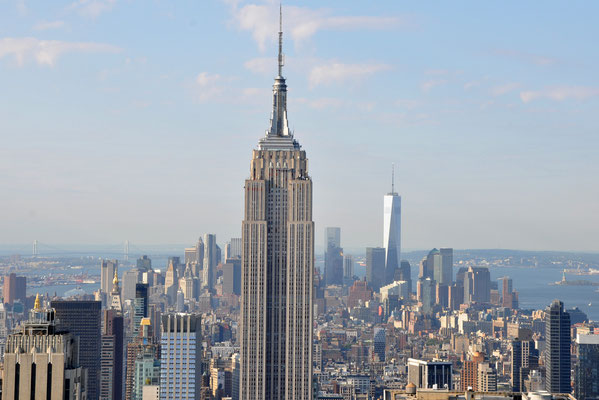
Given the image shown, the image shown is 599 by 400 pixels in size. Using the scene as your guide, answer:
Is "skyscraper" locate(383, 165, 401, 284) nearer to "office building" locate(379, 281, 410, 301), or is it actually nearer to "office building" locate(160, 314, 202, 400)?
"office building" locate(379, 281, 410, 301)

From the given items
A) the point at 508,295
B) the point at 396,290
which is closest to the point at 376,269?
the point at 396,290

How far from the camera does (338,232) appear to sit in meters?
96.1

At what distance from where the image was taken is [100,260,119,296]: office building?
105025 mm

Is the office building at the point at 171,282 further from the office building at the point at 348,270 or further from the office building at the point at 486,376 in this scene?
the office building at the point at 486,376

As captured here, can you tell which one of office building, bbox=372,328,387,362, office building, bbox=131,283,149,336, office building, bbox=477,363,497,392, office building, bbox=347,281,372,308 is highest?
office building, bbox=347,281,372,308

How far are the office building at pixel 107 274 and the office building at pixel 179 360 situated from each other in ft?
123

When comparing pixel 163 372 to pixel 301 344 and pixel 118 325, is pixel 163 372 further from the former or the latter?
pixel 118 325

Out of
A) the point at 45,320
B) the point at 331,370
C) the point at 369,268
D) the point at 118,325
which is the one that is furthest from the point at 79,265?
the point at 45,320

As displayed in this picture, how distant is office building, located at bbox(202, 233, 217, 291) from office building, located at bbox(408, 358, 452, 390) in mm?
33241

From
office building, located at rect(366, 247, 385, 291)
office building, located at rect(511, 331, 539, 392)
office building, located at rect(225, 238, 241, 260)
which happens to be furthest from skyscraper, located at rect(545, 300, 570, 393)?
office building, located at rect(366, 247, 385, 291)

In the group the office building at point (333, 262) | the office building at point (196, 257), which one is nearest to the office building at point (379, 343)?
the office building at point (333, 262)

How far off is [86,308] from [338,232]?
2360 centimetres

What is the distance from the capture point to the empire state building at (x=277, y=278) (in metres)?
54.2

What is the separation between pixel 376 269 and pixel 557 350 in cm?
5820
